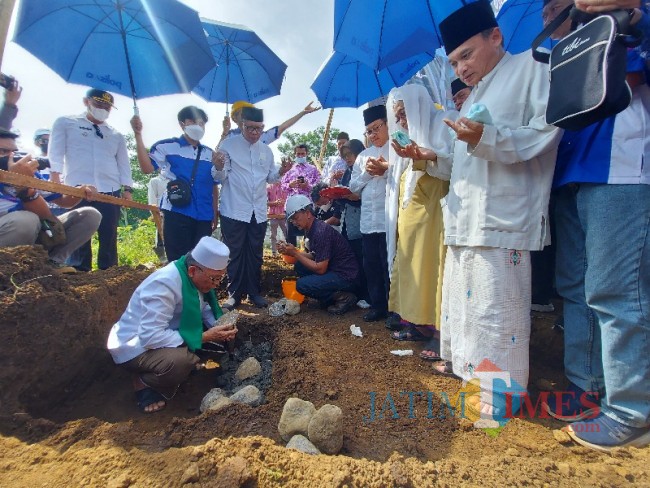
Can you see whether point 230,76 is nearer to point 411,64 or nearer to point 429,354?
point 411,64

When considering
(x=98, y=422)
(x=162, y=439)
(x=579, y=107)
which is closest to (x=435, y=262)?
(x=579, y=107)

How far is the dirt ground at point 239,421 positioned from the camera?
150 cm

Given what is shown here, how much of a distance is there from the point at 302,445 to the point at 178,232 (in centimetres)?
298

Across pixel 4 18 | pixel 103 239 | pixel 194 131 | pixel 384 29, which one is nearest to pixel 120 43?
pixel 194 131

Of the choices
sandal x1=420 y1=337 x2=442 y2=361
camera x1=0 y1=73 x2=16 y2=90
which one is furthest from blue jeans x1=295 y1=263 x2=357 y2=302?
camera x1=0 y1=73 x2=16 y2=90

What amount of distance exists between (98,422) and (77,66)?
366 centimetres

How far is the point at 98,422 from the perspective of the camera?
6.98 ft

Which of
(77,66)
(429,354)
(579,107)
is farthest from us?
(77,66)

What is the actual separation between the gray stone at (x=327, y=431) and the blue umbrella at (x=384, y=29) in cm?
310

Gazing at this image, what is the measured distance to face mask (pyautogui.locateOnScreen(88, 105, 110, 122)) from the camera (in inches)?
159

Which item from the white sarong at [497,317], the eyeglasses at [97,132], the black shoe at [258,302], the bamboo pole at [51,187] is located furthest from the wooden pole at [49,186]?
the white sarong at [497,317]

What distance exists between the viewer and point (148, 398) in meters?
2.75

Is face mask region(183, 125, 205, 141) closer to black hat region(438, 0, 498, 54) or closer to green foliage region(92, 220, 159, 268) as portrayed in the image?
black hat region(438, 0, 498, 54)

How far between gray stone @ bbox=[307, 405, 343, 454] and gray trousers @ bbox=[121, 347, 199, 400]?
1.25 m
